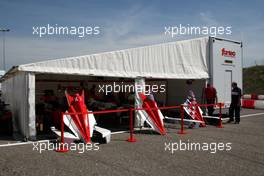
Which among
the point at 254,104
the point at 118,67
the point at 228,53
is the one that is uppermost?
the point at 228,53

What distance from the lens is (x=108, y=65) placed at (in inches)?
411

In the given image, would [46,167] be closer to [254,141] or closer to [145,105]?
[145,105]

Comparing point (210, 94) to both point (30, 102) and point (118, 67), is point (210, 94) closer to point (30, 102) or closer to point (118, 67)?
point (118, 67)

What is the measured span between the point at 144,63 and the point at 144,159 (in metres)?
A: 5.49

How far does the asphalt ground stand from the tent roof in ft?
7.36

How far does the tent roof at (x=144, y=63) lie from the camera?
367 inches

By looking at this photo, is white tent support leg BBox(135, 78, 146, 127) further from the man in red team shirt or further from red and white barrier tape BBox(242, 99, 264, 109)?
red and white barrier tape BBox(242, 99, 264, 109)

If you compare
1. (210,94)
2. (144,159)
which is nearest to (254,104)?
(210,94)

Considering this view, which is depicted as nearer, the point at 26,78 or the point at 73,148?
the point at 73,148

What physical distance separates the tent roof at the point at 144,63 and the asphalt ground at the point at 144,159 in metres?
2.24

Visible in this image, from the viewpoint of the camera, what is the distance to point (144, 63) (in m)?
11.7

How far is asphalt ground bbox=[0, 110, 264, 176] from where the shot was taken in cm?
586

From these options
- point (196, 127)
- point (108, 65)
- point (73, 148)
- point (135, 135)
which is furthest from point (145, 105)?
point (73, 148)

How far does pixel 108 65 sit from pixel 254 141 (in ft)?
16.0
